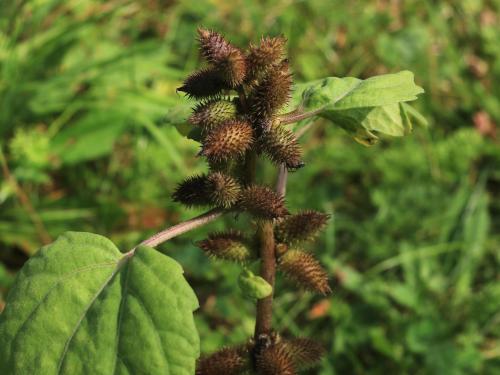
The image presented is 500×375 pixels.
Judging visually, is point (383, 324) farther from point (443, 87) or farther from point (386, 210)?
point (443, 87)

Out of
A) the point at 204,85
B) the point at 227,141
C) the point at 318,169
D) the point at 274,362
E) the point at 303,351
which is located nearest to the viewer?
the point at 227,141

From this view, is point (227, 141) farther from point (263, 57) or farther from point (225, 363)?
point (225, 363)

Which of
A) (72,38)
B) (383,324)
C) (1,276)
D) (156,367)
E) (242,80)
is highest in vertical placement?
(242,80)

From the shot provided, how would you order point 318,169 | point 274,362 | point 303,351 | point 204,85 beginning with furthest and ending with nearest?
point 318,169 → point 303,351 → point 274,362 → point 204,85

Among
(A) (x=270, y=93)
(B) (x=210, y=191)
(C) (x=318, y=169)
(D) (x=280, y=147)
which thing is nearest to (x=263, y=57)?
(A) (x=270, y=93)

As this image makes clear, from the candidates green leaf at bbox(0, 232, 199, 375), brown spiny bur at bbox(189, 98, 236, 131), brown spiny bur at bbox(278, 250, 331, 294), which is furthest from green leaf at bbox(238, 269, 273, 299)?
brown spiny bur at bbox(189, 98, 236, 131)

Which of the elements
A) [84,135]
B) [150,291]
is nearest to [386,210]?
[84,135]
